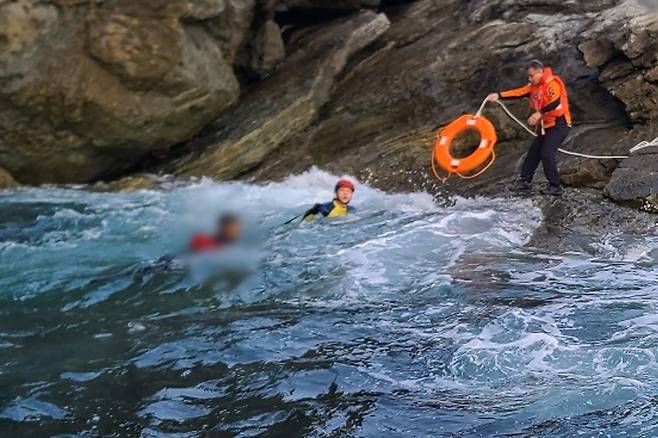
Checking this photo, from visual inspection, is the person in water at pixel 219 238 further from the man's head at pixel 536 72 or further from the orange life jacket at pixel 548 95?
the man's head at pixel 536 72

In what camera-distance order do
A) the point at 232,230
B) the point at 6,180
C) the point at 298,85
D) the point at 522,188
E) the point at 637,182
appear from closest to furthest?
the point at 232,230, the point at 637,182, the point at 522,188, the point at 6,180, the point at 298,85

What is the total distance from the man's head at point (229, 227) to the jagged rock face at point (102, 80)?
3004 mm

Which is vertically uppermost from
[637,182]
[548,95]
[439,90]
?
[439,90]

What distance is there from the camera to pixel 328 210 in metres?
11.4

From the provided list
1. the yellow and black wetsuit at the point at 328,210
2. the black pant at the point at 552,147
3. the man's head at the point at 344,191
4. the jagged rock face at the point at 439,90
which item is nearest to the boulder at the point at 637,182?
the black pant at the point at 552,147

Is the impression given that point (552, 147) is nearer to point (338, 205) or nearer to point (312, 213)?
point (338, 205)

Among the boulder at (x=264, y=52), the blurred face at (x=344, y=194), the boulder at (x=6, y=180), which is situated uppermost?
the boulder at (x=264, y=52)

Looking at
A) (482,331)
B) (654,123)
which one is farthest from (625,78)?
(482,331)

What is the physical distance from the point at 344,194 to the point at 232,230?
1.68 metres

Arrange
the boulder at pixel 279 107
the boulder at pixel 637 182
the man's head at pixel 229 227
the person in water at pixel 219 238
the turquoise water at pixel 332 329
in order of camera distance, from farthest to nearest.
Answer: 1. the boulder at pixel 279 107
2. the boulder at pixel 637 182
3. the man's head at pixel 229 227
4. the person in water at pixel 219 238
5. the turquoise water at pixel 332 329

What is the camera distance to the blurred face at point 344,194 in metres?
11.5

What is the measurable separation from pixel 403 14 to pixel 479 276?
8284 millimetres

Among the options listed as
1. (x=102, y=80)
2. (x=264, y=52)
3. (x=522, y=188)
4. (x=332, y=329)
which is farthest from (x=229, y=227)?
(x=264, y=52)

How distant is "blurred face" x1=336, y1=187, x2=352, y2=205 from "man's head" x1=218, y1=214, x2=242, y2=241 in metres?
1.34
